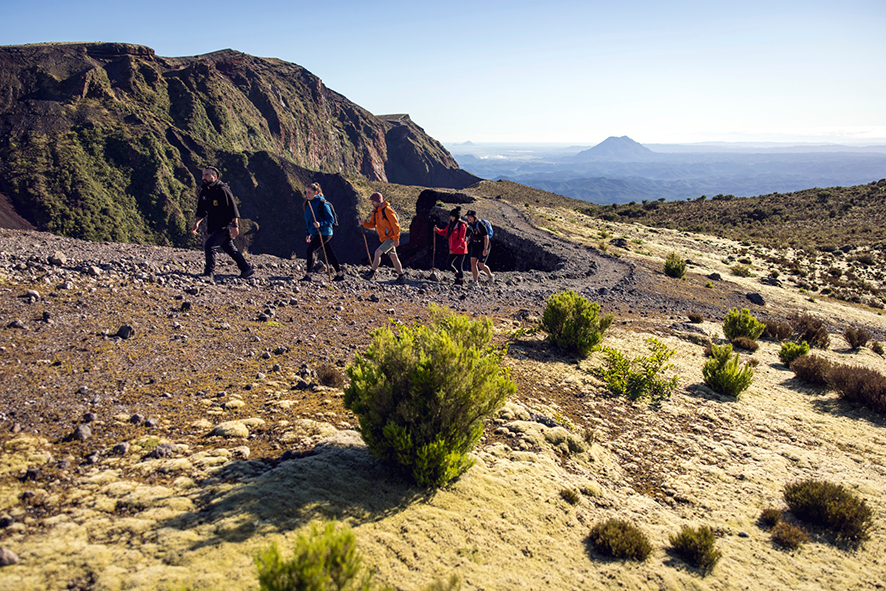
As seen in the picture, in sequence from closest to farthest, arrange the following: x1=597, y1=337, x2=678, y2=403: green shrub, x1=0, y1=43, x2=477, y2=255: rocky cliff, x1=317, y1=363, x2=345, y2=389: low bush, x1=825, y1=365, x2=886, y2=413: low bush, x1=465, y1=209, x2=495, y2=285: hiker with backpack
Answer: x1=317, y1=363, x2=345, y2=389: low bush, x1=597, y1=337, x2=678, y2=403: green shrub, x1=825, y1=365, x2=886, y2=413: low bush, x1=465, y1=209, x2=495, y2=285: hiker with backpack, x1=0, y1=43, x2=477, y2=255: rocky cliff

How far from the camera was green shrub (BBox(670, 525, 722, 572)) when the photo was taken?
3488 millimetres

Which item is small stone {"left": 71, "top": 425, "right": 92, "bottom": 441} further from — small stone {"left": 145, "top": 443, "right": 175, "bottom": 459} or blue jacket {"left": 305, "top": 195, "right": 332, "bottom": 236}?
blue jacket {"left": 305, "top": 195, "right": 332, "bottom": 236}

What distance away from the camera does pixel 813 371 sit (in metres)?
7.92

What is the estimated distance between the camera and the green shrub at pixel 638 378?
660 cm

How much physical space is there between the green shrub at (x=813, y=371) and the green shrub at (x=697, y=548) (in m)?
6.04

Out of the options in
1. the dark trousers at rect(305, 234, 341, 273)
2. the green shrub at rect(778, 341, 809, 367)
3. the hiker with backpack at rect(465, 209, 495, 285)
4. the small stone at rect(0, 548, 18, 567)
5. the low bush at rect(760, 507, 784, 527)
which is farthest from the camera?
the hiker with backpack at rect(465, 209, 495, 285)

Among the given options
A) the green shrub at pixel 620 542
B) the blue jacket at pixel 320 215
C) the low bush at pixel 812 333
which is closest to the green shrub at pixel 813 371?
the low bush at pixel 812 333

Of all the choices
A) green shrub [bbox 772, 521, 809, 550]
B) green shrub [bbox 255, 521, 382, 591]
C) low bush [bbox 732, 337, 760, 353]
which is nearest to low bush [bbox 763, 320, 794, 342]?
low bush [bbox 732, 337, 760, 353]

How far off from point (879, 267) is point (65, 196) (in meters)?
79.4

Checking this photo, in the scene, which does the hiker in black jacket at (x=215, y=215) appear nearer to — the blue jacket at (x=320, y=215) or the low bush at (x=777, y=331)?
the blue jacket at (x=320, y=215)

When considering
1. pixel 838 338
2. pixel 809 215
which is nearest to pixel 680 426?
pixel 838 338

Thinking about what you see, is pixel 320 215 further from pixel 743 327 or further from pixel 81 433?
pixel 743 327

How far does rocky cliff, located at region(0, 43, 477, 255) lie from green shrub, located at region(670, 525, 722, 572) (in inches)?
2685

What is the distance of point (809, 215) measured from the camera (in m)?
40.7
